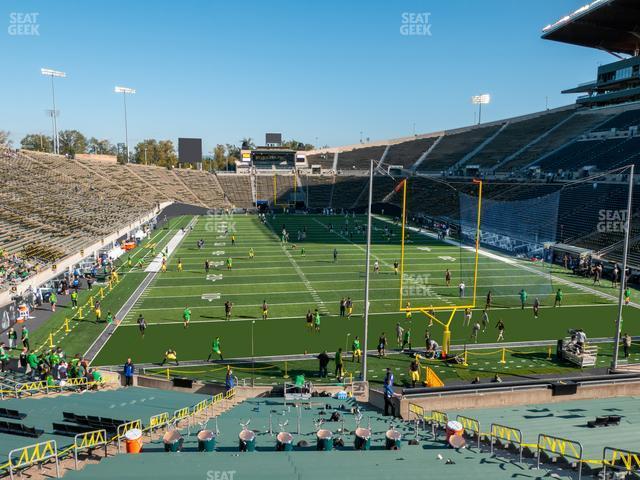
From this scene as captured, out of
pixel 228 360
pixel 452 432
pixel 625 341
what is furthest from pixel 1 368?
pixel 625 341

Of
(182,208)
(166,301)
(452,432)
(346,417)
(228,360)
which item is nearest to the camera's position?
(452,432)

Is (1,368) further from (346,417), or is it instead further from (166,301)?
(346,417)

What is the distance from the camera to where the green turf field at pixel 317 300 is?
18766mm

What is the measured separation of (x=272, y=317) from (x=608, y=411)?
45.1 feet

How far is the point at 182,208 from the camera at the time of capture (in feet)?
203

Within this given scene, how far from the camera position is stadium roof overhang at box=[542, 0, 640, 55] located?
4697 cm

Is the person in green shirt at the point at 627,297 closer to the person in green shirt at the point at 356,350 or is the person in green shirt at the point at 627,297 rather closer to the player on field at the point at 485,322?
the player on field at the point at 485,322

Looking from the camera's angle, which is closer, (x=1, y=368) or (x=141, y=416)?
(x=141, y=416)

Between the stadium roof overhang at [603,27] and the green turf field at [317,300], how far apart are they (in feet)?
95.4

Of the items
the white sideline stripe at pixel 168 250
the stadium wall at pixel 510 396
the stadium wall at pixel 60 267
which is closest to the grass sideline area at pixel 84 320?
the white sideline stripe at pixel 168 250

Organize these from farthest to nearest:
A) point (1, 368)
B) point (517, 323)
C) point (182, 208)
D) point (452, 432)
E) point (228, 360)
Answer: point (182, 208) < point (517, 323) < point (228, 360) < point (1, 368) < point (452, 432)

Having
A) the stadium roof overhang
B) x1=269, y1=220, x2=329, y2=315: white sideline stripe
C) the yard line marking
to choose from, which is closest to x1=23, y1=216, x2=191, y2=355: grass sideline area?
the yard line marking

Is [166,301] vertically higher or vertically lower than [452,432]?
lower

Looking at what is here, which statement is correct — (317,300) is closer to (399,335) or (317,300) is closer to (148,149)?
(399,335)
